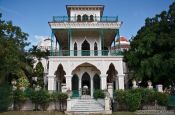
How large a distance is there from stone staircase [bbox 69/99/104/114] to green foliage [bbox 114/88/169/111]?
5.51 ft

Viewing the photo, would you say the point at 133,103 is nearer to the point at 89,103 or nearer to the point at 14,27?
the point at 89,103

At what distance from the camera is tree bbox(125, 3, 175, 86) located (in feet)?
86.0

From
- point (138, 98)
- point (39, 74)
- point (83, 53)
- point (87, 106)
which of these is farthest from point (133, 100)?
point (39, 74)

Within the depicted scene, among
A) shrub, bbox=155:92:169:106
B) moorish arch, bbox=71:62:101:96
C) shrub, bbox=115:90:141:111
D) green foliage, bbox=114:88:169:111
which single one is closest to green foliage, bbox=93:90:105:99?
green foliage, bbox=114:88:169:111

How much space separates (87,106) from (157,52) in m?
10.1

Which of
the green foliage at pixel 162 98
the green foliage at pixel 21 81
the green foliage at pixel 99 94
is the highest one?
the green foliage at pixel 21 81

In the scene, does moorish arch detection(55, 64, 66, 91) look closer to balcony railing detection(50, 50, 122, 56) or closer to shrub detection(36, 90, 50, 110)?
balcony railing detection(50, 50, 122, 56)

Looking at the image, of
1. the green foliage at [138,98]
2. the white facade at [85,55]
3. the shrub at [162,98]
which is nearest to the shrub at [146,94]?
the green foliage at [138,98]

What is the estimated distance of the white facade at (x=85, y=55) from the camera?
89.8 feet

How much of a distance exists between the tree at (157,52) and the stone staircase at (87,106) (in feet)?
20.7

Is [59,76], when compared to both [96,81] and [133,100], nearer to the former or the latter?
[96,81]

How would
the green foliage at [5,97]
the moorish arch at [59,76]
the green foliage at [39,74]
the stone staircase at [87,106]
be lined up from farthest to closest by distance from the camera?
the green foliage at [39,74] < the moorish arch at [59,76] < the stone staircase at [87,106] < the green foliage at [5,97]

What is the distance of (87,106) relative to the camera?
22.3 meters

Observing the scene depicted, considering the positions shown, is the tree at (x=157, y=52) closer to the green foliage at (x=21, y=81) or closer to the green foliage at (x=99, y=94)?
the green foliage at (x=99, y=94)
